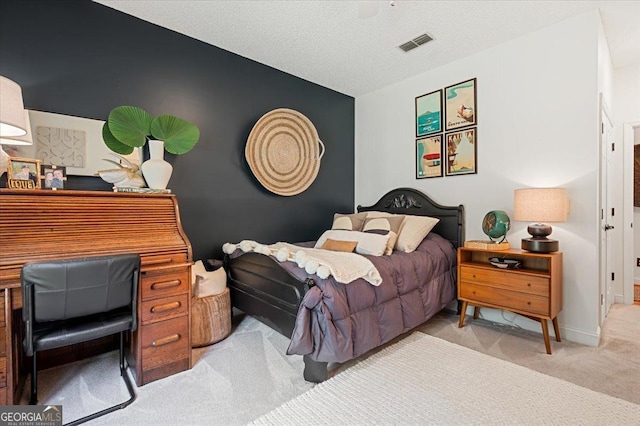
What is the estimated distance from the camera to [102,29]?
7.68 feet

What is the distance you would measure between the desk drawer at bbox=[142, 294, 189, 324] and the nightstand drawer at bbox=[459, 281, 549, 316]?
90.2 inches

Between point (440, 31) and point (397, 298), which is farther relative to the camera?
point (440, 31)

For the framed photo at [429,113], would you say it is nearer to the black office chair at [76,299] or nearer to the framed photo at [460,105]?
the framed photo at [460,105]

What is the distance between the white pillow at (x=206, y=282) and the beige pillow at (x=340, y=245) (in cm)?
95

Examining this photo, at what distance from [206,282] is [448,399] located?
1857 millimetres

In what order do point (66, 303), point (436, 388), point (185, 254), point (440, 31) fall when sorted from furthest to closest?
point (440, 31)
point (185, 254)
point (436, 388)
point (66, 303)

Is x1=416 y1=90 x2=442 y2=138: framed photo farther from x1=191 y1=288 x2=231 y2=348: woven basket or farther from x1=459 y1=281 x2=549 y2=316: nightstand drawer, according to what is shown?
x1=191 y1=288 x2=231 y2=348: woven basket

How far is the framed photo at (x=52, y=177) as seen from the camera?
194 centimetres

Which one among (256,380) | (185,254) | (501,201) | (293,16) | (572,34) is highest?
(293,16)

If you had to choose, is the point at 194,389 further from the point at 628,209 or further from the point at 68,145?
the point at 628,209

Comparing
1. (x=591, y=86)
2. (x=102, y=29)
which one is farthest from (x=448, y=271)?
(x=102, y=29)

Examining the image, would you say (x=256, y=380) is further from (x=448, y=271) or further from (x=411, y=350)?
(x=448, y=271)

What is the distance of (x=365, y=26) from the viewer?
2.58 meters

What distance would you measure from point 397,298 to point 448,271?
0.93 meters
